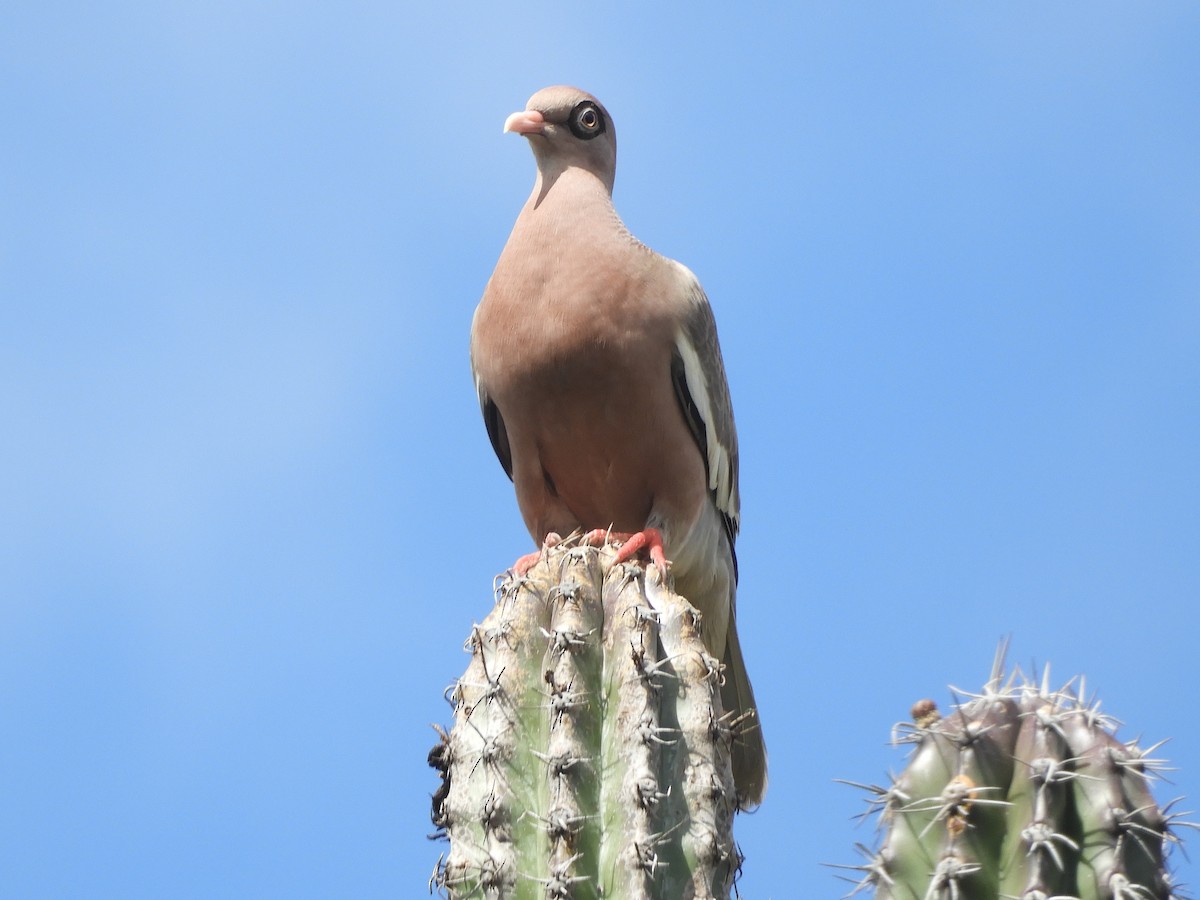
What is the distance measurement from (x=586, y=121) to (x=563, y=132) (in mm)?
139

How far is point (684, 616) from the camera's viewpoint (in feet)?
13.6

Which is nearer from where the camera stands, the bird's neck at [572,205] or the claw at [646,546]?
the claw at [646,546]

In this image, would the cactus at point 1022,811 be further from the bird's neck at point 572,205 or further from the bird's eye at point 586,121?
the bird's eye at point 586,121

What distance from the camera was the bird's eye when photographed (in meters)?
6.69

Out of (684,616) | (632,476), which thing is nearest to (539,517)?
(632,476)

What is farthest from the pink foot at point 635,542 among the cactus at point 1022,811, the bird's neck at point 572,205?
the cactus at point 1022,811

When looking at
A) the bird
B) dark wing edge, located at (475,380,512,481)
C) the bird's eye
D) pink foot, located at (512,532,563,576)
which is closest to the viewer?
pink foot, located at (512,532,563,576)

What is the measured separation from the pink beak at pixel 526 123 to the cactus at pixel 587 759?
2.92 m

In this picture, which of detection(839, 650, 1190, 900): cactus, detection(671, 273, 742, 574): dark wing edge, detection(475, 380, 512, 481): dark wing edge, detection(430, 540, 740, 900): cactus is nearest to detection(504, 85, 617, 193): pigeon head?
detection(671, 273, 742, 574): dark wing edge

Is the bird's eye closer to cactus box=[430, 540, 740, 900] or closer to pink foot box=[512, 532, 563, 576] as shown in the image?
pink foot box=[512, 532, 563, 576]

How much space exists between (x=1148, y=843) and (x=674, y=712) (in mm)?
1210

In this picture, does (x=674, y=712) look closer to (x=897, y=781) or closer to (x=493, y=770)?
(x=493, y=770)

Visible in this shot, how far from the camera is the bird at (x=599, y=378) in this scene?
579cm

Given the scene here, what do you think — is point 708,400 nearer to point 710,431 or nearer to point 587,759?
point 710,431
